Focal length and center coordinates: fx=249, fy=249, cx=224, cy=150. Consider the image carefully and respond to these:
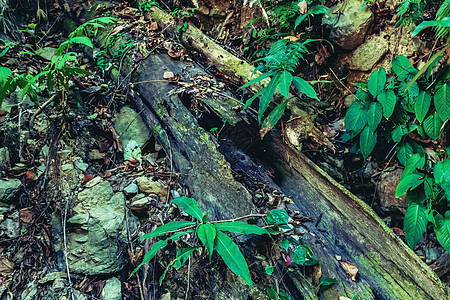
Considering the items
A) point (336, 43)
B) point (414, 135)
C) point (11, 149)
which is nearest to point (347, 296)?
point (414, 135)

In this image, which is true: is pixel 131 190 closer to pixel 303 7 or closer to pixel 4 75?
pixel 4 75

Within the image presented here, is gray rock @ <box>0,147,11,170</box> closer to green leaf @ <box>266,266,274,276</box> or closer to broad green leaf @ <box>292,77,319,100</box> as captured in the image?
green leaf @ <box>266,266,274,276</box>

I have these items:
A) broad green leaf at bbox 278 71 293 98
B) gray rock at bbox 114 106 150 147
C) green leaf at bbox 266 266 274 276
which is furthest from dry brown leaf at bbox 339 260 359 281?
gray rock at bbox 114 106 150 147

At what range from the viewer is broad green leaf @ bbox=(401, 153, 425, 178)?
7.70 feet

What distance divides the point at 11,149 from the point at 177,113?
1.65 m

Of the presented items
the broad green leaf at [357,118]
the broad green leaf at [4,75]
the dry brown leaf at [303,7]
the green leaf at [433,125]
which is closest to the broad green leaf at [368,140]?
the broad green leaf at [357,118]

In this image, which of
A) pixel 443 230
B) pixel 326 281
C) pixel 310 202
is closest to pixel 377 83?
pixel 310 202

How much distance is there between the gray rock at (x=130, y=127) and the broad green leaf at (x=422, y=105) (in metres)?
2.66

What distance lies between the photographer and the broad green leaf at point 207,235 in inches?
50.4

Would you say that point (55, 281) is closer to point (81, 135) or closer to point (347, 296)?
point (81, 135)

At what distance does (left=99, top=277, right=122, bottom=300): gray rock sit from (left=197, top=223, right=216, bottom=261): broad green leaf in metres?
0.99

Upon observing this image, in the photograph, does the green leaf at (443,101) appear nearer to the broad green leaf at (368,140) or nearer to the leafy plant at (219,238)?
the broad green leaf at (368,140)

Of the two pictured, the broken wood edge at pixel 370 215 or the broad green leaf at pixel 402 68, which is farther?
the broad green leaf at pixel 402 68

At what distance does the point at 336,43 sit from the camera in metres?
3.06
